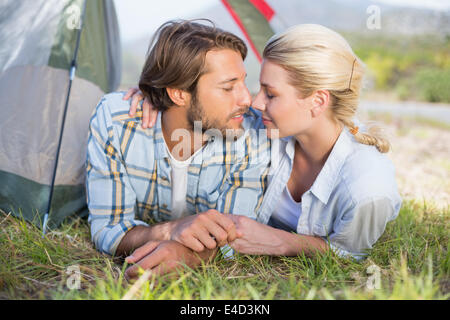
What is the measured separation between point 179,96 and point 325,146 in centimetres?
85

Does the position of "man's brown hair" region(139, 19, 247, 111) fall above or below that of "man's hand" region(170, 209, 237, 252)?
above

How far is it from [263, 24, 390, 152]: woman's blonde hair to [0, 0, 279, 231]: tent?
4.02 ft

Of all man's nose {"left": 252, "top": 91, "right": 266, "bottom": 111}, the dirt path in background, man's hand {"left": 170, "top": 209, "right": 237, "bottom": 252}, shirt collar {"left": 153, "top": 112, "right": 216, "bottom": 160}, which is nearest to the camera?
man's hand {"left": 170, "top": 209, "right": 237, "bottom": 252}

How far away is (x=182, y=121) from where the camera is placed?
88.9 inches

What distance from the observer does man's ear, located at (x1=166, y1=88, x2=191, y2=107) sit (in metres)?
2.23

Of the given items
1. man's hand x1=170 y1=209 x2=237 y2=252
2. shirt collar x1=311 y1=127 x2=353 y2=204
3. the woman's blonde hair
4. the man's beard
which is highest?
the woman's blonde hair

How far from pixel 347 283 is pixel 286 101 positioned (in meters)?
0.89

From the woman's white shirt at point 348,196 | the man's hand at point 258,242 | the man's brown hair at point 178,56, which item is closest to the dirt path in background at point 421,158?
the woman's white shirt at point 348,196

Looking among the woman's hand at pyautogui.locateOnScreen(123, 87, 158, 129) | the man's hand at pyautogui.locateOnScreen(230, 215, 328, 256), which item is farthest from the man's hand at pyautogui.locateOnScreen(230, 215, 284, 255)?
the woman's hand at pyautogui.locateOnScreen(123, 87, 158, 129)

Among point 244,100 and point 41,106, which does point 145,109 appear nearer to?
point 244,100

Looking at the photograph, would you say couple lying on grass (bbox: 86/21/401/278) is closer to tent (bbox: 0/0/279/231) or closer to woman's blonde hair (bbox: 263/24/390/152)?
woman's blonde hair (bbox: 263/24/390/152)
